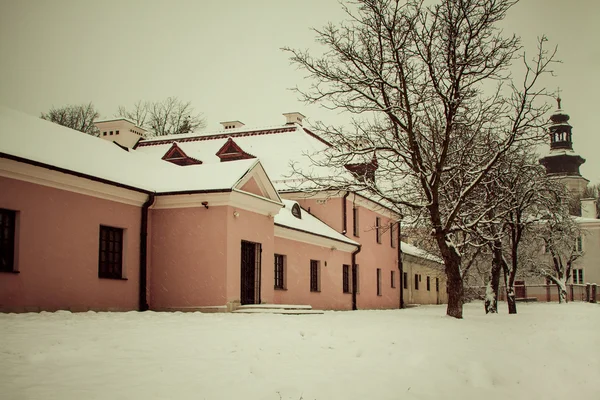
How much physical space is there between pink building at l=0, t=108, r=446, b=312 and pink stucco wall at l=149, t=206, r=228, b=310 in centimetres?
3

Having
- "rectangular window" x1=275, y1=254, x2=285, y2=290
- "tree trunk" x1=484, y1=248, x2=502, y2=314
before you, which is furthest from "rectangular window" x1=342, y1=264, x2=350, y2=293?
"tree trunk" x1=484, y1=248, x2=502, y2=314

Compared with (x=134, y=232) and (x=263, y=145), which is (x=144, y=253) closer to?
(x=134, y=232)

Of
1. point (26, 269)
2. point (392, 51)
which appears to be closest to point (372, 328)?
point (26, 269)

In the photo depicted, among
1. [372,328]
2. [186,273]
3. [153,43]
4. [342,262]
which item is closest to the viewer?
[372,328]

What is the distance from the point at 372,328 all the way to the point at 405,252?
27.3m

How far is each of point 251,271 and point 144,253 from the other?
3611mm

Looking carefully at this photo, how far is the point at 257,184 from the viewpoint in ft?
63.7

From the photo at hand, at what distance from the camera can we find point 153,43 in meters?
18.9

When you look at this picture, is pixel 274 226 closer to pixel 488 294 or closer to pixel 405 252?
pixel 488 294

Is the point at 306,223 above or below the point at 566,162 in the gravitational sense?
below

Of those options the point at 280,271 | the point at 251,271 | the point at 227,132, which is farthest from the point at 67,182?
the point at 227,132

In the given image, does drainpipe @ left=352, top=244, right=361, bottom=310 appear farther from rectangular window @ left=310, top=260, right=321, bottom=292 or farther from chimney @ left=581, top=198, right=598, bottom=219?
chimney @ left=581, top=198, right=598, bottom=219

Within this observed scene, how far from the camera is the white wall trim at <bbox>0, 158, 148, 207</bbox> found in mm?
13286

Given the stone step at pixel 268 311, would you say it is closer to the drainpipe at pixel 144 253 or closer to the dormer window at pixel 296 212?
the drainpipe at pixel 144 253
